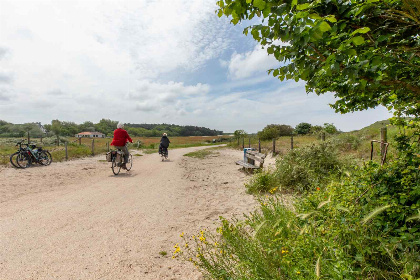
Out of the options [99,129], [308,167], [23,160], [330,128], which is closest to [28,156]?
[23,160]

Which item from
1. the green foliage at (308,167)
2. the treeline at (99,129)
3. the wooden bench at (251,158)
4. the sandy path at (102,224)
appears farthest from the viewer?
the treeline at (99,129)

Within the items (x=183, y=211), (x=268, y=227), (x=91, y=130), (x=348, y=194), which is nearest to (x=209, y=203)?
(x=183, y=211)

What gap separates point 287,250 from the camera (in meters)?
2.25

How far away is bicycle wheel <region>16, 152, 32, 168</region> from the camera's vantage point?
1038 centimetres

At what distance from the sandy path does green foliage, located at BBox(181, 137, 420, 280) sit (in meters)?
0.89

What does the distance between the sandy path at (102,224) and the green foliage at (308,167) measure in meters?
1.27

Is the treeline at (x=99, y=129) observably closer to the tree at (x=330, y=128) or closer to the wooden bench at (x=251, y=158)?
the tree at (x=330, y=128)

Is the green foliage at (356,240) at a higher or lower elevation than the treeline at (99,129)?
lower

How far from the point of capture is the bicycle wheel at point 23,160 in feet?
34.1

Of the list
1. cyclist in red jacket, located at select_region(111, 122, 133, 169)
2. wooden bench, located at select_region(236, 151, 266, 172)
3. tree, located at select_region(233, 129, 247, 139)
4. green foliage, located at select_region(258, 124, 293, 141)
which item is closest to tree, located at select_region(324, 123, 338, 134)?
green foliage, located at select_region(258, 124, 293, 141)

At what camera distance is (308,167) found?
5.96 m

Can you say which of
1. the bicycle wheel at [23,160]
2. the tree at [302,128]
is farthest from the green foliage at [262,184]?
the tree at [302,128]

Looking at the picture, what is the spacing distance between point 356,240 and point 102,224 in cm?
408

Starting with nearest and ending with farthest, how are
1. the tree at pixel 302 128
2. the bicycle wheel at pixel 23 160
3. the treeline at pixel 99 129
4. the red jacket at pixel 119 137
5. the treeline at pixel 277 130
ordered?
1. the red jacket at pixel 119 137
2. the bicycle wheel at pixel 23 160
3. the treeline at pixel 277 130
4. the tree at pixel 302 128
5. the treeline at pixel 99 129
